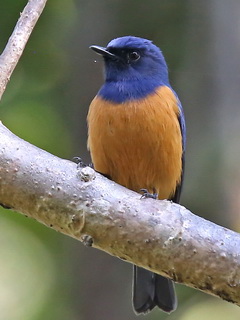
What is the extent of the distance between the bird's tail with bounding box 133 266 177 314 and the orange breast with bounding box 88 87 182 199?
699 mm

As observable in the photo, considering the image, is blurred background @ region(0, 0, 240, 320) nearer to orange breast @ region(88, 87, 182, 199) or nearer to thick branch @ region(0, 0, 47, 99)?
orange breast @ region(88, 87, 182, 199)

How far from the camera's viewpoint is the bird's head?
4762mm

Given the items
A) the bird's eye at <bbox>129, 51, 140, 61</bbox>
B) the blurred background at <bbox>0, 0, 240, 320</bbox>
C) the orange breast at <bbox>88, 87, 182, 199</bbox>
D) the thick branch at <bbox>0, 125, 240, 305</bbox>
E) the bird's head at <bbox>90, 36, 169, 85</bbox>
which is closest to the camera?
the thick branch at <bbox>0, 125, 240, 305</bbox>

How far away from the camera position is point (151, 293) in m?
4.78

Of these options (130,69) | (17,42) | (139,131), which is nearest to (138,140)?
(139,131)

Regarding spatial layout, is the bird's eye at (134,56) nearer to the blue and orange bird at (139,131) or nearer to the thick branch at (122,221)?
the blue and orange bird at (139,131)

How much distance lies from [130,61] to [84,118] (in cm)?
113

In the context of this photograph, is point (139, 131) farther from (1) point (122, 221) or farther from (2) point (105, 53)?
(1) point (122, 221)

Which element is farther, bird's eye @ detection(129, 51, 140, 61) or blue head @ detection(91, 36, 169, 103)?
bird's eye @ detection(129, 51, 140, 61)

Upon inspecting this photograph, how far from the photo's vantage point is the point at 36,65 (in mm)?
6512

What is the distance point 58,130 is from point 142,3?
1484 millimetres

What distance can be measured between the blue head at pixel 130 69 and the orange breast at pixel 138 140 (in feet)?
0.30

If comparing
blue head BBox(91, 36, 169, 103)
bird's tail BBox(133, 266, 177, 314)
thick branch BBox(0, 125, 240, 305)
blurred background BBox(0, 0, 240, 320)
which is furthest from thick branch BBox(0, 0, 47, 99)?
bird's tail BBox(133, 266, 177, 314)

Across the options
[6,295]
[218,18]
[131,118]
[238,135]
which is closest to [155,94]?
[131,118]
